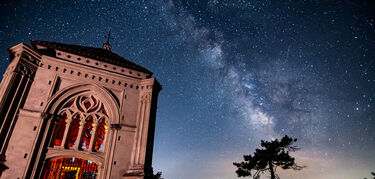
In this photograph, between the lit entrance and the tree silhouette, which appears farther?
the tree silhouette

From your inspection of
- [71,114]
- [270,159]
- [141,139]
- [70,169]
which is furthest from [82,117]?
[270,159]

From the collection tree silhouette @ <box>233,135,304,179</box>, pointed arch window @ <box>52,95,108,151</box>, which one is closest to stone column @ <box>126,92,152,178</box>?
pointed arch window @ <box>52,95,108,151</box>

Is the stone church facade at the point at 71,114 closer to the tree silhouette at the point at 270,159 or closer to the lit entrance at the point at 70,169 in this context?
the lit entrance at the point at 70,169

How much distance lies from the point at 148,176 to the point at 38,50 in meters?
13.2

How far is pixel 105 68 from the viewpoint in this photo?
18266mm

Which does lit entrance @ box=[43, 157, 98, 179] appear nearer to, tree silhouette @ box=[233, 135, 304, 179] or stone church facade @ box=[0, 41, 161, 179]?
stone church facade @ box=[0, 41, 161, 179]

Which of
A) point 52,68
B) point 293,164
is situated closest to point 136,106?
point 52,68

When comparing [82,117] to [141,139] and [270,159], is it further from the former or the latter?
[270,159]

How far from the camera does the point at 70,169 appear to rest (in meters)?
14.5

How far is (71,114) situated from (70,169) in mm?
4012

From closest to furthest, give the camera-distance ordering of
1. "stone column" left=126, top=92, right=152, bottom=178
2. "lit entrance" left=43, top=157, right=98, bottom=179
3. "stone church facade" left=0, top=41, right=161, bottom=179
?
"stone church facade" left=0, top=41, right=161, bottom=179, "lit entrance" left=43, top=157, right=98, bottom=179, "stone column" left=126, top=92, right=152, bottom=178

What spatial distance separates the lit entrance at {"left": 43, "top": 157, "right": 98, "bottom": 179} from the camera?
44.7 ft

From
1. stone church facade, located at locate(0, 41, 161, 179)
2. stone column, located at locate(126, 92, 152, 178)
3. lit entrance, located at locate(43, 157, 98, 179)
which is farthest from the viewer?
stone column, located at locate(126, 92, 152, 178)

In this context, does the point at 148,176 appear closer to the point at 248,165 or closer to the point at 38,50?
the point at 38,50
